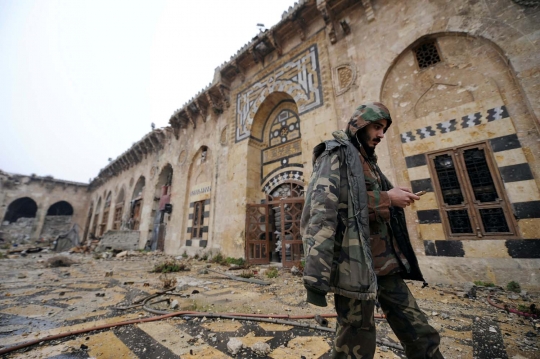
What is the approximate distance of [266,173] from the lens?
761 cm

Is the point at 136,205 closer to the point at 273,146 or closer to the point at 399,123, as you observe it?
the point at 273,146

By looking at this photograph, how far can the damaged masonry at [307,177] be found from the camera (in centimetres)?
199

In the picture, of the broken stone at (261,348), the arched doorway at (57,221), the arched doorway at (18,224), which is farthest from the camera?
the arched doorway at (57,221)

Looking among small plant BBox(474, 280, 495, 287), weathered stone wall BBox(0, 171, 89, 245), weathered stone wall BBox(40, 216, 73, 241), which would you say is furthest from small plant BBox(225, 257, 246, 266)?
weathered stone wall BBox(40, 216, 73, 241)

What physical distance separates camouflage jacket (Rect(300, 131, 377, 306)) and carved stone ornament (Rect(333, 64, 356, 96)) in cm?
482

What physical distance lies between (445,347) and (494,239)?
2775 millimetres

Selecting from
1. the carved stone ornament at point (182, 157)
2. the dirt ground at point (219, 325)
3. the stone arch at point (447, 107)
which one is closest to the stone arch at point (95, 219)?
the carved stone ornament at point (182, 157)

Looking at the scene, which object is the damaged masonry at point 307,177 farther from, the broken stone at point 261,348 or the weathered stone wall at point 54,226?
the weathered stone wall at point 54,226

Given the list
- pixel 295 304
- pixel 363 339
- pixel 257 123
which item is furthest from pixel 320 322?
pixel 257 123

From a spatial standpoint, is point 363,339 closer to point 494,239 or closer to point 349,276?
point 349,276

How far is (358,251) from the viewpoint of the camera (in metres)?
1.14

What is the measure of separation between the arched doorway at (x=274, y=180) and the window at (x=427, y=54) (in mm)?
3431

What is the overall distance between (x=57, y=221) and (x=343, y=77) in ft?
91.0

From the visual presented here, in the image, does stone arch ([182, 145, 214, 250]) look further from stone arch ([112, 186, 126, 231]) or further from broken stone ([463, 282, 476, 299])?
stone arch ([112, 186, 126, 231])
